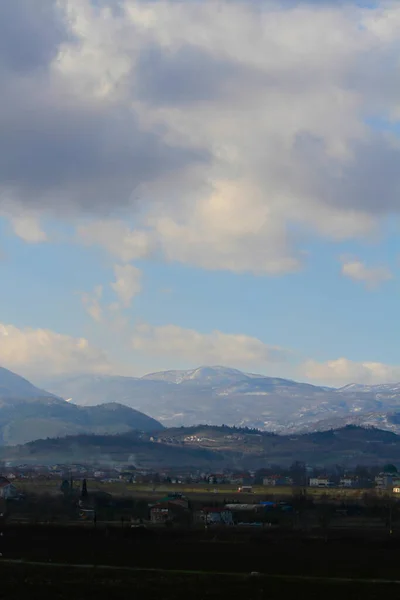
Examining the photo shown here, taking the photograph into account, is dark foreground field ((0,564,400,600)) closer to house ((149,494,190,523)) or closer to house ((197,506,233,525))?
house ((197,506,233,525))

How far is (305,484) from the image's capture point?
188625 mm

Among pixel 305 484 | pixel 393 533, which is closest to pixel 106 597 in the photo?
pixel 393 533

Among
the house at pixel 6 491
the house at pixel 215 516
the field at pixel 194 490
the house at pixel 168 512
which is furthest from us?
the field at pixel 194 490

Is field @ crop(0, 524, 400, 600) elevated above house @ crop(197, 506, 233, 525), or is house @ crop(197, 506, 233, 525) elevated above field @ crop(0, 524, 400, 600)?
house @ crop(197, 506, 233, 525)

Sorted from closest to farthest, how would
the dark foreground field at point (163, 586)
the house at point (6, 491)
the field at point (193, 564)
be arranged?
the dark foreground field at point (163, 586)
the field at point (193, 564)
the house at point (6, 491)

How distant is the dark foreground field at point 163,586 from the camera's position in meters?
55.4

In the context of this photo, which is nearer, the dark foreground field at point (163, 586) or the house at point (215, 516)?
the dark foreground field at point (163, 586)

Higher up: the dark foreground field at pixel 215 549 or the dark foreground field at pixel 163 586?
the dark foreground field at pixel 215 549

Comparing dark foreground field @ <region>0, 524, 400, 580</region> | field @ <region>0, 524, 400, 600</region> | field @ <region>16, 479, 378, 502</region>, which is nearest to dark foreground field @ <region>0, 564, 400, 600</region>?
field @ <region>0, 524, 400, 600</region>

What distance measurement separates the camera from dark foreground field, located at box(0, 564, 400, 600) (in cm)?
5538

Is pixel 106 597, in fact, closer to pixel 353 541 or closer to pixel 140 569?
pixel 140 569

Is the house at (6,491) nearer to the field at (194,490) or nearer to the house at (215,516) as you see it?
the field at (194,490)

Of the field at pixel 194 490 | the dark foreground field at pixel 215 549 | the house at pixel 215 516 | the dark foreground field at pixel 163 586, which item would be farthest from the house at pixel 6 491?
the dark foreground field at pixel 163 586

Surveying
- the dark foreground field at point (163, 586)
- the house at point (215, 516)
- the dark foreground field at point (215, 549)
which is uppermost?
the house at point (215, 516)
